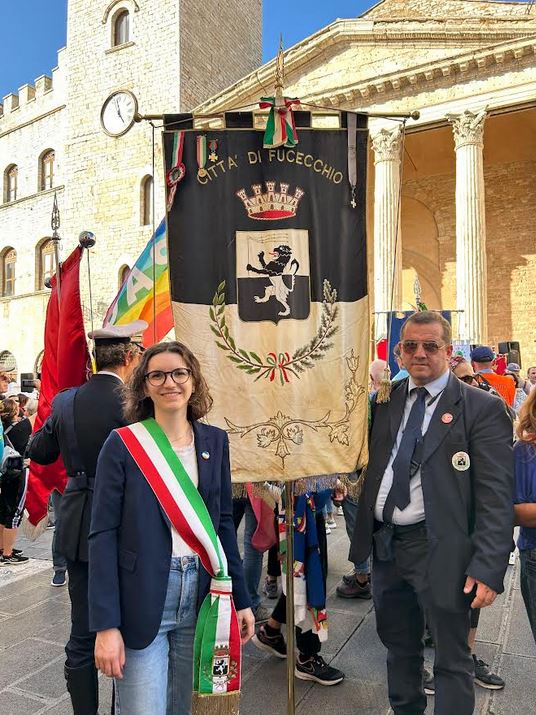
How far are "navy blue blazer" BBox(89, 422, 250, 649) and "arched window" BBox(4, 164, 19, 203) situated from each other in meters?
30.9

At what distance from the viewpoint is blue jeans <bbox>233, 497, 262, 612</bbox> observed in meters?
3.98

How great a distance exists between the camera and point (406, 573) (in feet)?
8.14

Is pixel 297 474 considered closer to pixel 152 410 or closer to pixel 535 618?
pixel 152 410

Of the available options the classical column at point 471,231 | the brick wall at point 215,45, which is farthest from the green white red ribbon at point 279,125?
the brick wall at point 215,45

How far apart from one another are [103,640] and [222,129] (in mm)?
2275

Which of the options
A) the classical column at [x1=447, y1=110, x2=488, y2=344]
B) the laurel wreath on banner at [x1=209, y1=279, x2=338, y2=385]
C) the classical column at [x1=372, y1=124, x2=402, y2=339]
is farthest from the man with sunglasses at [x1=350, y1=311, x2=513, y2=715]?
the classical column at [x1=372, y1=124, x2=402, y2=339]

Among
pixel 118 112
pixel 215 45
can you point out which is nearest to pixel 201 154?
pixel 118 112

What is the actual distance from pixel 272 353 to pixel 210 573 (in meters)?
1.19

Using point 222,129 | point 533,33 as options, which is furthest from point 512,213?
point 222,129

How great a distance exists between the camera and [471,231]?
51.0 feet

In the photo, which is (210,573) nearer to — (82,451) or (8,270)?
(82,451)

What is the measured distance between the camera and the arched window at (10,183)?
95.0 feet

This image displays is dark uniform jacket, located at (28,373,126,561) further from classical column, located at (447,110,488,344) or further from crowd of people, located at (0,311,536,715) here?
classical column, located at (447,110,488,344)

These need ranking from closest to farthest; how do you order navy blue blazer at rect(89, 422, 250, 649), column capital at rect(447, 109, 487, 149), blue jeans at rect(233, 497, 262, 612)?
1. navy blue blazer at rect(89, 422, 250, 649)
2. blue jeans at rect(233, 497, 262, 612)
3. column capital at rect(447, 109, 487, 149)
